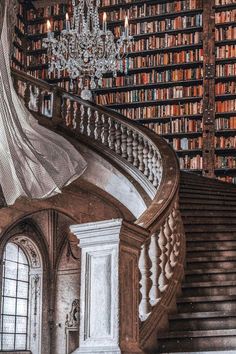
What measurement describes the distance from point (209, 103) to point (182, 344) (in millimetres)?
5755

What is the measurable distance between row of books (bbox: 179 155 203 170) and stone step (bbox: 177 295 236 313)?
4.61m

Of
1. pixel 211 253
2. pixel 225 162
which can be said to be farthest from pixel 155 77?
pixel 211 253

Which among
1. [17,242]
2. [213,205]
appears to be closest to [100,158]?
[213,205]

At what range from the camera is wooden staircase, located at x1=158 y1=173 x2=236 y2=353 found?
4.54m

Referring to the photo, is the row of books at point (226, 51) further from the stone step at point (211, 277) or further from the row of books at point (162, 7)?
the stone step at point (211, 277)

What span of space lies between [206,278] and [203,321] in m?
0.78

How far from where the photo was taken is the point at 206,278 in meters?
5.58

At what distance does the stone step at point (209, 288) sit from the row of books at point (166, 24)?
5.60m

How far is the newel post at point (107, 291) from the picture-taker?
3.57 meters

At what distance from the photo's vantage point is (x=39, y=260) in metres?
10.5

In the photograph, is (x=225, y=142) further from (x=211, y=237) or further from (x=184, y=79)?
(x=211, y=237)

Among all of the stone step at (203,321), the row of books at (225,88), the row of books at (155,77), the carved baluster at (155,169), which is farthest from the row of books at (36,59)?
the stone step at (203,321)

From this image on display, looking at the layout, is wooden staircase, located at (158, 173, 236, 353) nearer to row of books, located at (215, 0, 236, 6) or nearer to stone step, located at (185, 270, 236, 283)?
stone step, located at (185, 270, 236, 283)

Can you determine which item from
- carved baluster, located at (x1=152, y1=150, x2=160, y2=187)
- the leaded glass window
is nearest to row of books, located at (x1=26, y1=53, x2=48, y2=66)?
the leaded glass window
